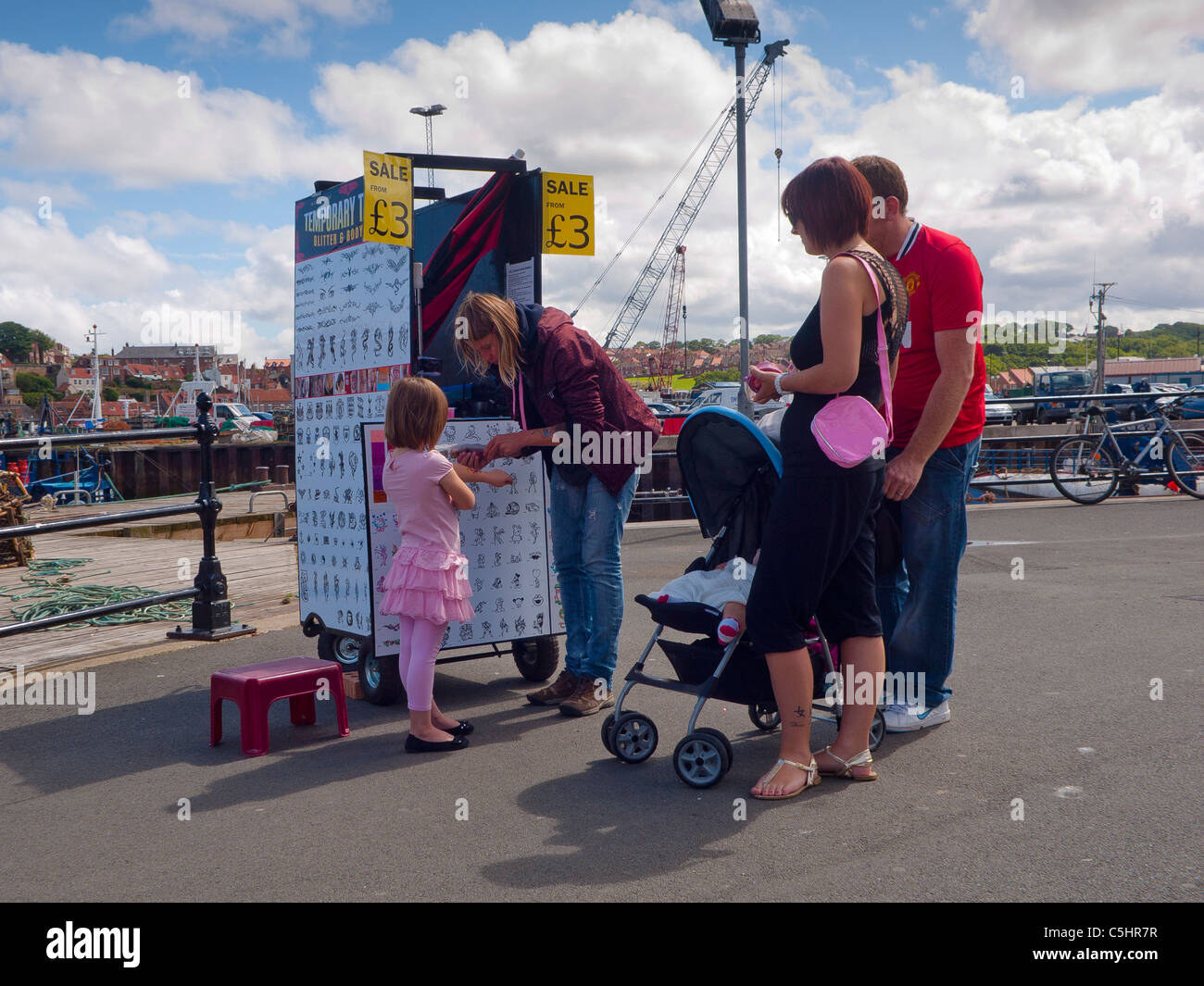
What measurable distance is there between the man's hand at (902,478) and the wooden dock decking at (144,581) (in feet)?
14.8

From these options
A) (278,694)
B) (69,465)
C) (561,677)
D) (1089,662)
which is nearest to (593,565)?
(561,677)

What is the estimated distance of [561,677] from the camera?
5.05 m

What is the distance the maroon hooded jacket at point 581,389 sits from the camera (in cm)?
468

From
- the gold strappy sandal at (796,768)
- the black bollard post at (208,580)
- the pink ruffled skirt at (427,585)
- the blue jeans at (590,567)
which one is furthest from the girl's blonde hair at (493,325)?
the black bollard post at (208,580)

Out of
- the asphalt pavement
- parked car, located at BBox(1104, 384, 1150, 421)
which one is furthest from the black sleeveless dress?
parked car, located at BBox(1104, 384, 1150, 421)

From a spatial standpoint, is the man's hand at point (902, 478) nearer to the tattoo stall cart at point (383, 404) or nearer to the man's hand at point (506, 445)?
the man's hand at point (506, 445)

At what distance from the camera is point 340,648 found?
5.71 m

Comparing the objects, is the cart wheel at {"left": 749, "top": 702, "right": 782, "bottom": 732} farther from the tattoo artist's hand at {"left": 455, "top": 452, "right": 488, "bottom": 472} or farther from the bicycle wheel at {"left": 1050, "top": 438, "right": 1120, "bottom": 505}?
the bicycle wheel at {"left": 1050, "top": 438, "right": 1120, "bottom": 505}

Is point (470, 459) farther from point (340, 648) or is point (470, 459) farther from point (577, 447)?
point (340, 648)

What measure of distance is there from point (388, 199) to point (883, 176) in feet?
7.46

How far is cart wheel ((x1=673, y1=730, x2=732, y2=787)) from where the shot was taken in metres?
3.75

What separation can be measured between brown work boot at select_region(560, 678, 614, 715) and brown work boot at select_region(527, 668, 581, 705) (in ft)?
0.24
